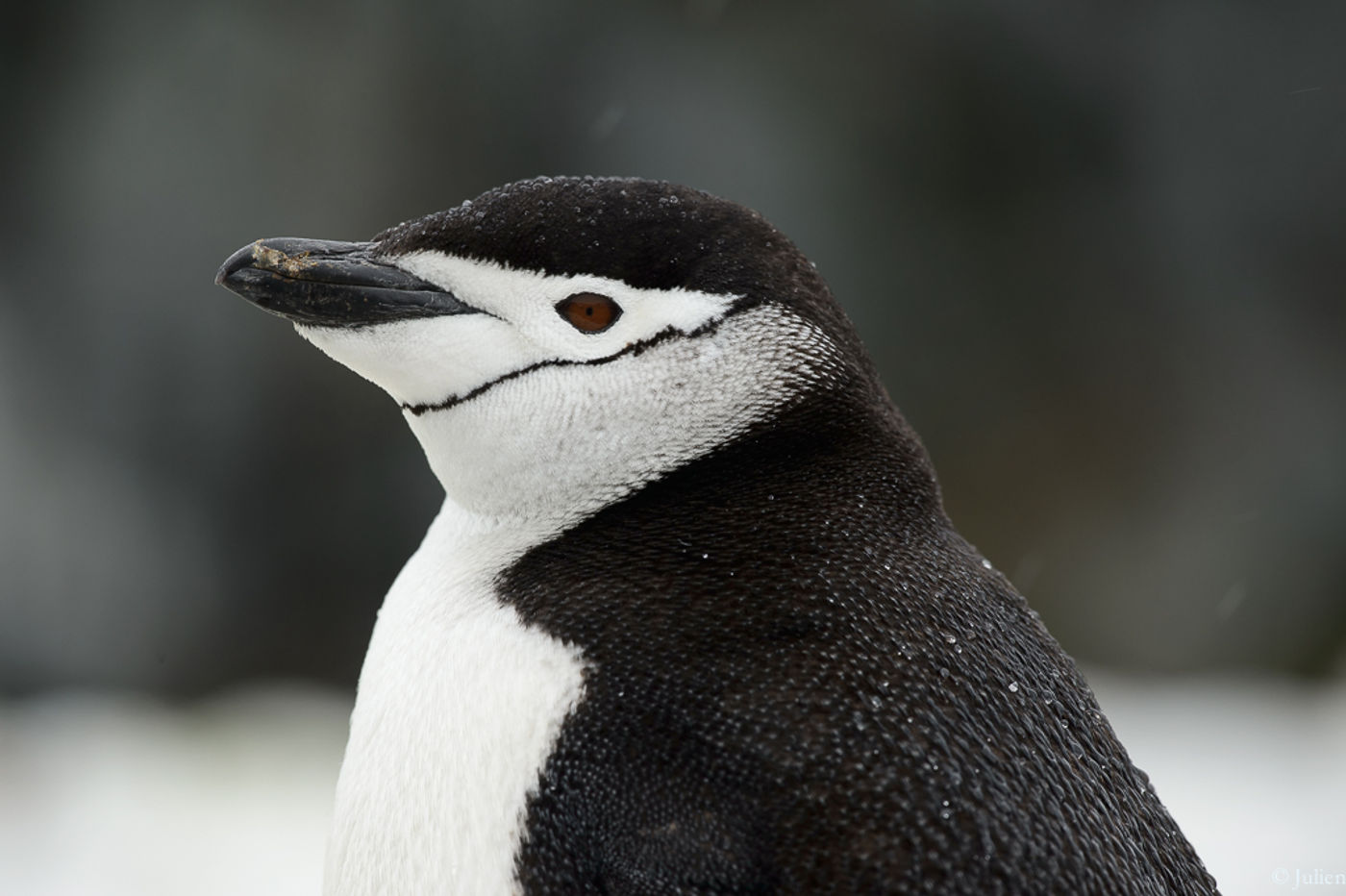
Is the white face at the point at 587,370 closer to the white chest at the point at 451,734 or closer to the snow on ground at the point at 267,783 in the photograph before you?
the white chest at the point at 451,734

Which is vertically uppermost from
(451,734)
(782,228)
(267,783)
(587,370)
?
(587,370)

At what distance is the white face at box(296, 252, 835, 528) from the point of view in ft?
3.89

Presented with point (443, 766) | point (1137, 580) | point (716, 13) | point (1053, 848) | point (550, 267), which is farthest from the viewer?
point (1137, 580)

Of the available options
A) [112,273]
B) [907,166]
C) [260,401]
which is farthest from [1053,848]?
[112,273]

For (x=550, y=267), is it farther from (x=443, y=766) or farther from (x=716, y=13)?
(x=716, y=13)

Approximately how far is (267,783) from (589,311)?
3164 mm

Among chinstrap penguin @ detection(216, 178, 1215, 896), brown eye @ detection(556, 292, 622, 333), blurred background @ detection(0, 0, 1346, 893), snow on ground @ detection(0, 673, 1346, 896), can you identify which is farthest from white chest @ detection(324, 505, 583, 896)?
blurred background @ detection(0, 0, 1346, 893)

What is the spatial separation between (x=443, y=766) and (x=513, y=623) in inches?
5.6

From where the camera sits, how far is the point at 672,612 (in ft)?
3.39

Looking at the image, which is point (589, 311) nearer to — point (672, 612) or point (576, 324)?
point (576, 324)

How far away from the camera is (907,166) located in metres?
3.79

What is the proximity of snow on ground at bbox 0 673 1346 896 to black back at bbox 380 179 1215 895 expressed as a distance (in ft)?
8.56

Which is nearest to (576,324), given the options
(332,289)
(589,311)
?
(589,311)

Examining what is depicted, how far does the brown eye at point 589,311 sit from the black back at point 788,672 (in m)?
0.03
